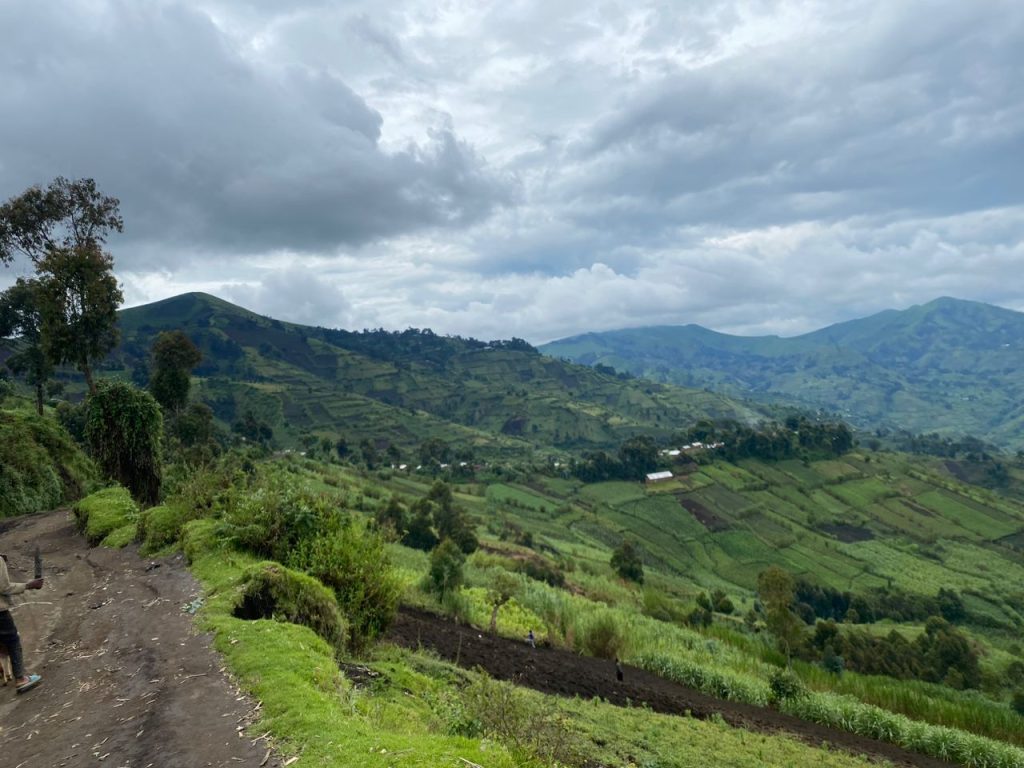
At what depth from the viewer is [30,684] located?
28.7 feet

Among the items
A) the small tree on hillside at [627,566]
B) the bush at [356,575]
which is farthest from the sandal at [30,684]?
the small tree on hillside at [627,566]

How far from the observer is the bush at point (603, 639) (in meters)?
25.0

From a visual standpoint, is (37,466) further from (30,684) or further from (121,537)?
(30,684)

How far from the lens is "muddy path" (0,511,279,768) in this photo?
22.0ft

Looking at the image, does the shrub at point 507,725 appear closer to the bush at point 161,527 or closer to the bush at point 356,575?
the bush at point 356,575

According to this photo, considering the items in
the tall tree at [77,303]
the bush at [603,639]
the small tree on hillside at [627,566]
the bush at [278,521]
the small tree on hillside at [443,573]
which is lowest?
the small tree on hillside at [627,566]

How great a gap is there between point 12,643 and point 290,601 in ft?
13.4

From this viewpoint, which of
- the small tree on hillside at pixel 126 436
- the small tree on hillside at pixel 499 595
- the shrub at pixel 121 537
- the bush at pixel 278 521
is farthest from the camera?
the small tree on hillside at pixel 499 595

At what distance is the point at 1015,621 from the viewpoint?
65.8m

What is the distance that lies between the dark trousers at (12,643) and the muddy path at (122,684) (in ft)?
0.91

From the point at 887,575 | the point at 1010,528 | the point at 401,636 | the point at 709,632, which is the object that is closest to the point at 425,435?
the point at 887,575

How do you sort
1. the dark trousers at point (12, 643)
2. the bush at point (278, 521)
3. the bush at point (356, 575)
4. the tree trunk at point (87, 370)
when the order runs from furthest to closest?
Result: the tree trunk at point (87, 370), the bush at point (278, 521), the bush at point (356, 575), the dark trousers at point (12, 643)

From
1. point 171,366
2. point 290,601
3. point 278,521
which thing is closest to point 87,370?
point 171,366

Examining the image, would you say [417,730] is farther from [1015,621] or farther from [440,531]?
[1015,621]
